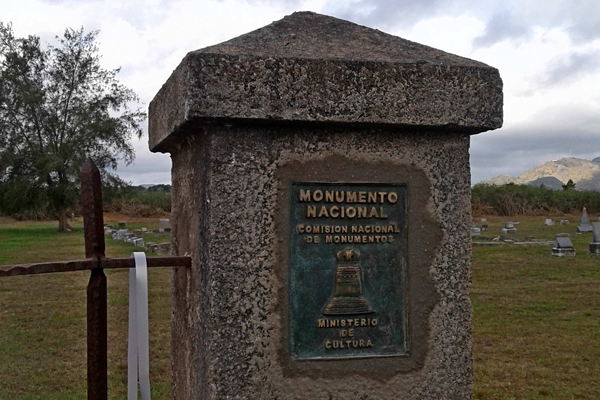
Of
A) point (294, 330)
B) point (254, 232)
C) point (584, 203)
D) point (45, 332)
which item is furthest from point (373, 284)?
point (584, 203)

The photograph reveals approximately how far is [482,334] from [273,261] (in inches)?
223

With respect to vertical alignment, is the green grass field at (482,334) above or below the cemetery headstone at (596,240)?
below

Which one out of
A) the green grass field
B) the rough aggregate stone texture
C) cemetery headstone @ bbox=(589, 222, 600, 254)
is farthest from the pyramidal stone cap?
cemetery headstone @ bbox=(589, 222, 600, 254)

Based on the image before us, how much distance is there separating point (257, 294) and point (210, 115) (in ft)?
2.18

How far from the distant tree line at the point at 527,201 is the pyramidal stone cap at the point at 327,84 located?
113 feet

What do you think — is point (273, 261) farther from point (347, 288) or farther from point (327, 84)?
point (327, 84)

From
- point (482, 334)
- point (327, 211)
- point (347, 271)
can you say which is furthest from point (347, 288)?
point (482, 334)

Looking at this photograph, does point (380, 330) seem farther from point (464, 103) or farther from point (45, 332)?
point (45, 332)

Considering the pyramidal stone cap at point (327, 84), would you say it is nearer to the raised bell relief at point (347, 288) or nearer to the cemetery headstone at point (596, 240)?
the raised bell relief at point (347, 288)

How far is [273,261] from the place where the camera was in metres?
2.19

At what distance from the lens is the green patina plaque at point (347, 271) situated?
2.22m

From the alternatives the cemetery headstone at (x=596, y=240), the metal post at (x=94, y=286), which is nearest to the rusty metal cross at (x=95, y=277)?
the metal post at (x=94, y=286)

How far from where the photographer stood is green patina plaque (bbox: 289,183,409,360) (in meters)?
2.22

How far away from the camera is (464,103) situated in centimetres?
227
